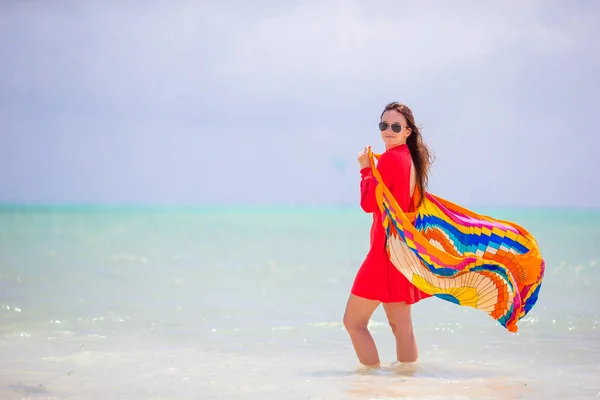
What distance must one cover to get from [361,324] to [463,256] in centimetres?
79

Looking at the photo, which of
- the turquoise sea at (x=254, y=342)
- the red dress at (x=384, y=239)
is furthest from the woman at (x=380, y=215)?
the turquoise sea at (x=254, y=342)

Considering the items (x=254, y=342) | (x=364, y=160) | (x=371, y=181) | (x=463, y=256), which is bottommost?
(x=254, y=342)

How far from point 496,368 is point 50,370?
10.3ft

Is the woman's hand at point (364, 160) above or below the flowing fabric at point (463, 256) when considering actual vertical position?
above

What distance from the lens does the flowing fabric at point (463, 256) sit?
484cm

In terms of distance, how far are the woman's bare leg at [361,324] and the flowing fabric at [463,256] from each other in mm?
356

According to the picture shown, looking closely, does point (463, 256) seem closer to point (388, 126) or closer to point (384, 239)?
point (384, 239)

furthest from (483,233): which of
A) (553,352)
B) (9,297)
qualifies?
(9,297)

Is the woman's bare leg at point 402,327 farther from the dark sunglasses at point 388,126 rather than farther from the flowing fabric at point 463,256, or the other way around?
the dark sunglasses at point 388,126

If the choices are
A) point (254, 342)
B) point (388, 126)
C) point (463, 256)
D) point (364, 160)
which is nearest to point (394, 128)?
point (388, 126)

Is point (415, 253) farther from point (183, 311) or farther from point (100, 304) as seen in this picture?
point (100, 304)

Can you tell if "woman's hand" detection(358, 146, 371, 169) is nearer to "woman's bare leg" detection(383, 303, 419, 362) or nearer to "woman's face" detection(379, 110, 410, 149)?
"woman's face" detection(379, 110, 410, 149)

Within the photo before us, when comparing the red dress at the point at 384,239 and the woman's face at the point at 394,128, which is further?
the woman's face at the point at 394,128

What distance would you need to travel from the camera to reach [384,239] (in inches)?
195
